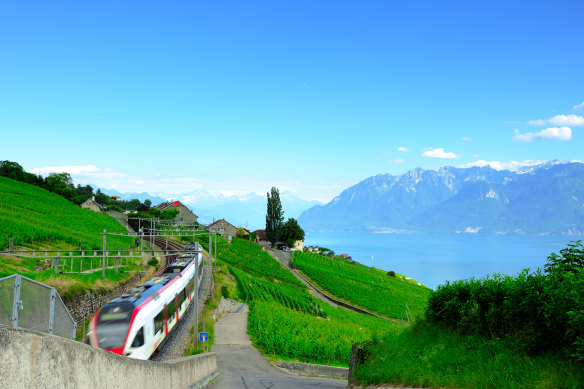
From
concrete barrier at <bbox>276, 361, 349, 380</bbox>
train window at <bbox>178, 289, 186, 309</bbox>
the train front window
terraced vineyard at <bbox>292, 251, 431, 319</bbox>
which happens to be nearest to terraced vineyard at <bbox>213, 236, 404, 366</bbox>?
concrete barrier at <bbox>276, 361, 349, 380</bbox>

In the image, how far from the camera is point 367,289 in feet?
250

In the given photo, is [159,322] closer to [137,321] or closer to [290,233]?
[137,321]

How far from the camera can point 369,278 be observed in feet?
293

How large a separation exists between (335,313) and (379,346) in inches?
1643

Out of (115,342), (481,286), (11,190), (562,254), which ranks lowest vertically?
(115,342)

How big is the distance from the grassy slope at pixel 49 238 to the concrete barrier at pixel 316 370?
522 inches

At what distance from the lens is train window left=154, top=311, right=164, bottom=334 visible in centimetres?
1894

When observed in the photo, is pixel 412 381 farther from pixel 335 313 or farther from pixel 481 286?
pixel 335 313

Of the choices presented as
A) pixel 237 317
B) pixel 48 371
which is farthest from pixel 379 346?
pixel 237 317

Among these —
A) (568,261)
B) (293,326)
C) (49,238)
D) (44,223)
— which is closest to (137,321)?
(568,261)

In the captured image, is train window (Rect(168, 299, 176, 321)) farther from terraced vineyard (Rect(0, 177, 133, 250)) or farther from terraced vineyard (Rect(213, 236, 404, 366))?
terraced vineyard (Rect(0, 177, 133, 250))

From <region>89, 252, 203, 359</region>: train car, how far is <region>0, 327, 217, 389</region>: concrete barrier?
9366 mm

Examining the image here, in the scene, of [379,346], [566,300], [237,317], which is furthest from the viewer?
[237,317]

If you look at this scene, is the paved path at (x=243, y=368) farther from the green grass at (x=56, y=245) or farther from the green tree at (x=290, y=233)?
the green tree at (x=290, y=233)
